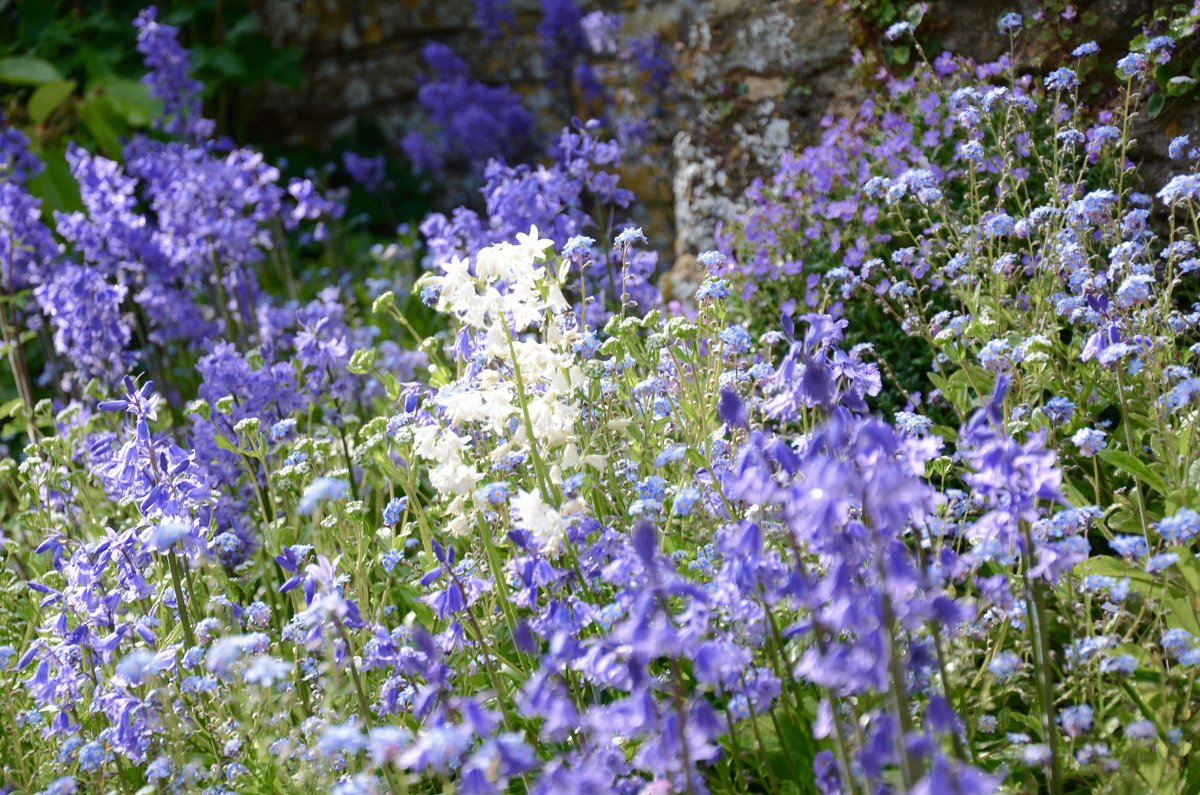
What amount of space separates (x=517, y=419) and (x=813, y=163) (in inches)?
74.6

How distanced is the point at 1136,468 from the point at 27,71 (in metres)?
5.49

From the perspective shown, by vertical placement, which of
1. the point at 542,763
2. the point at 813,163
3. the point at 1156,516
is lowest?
the point at 542,763

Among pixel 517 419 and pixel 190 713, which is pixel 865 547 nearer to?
pixel 517 419

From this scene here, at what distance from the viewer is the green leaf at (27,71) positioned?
5.78 meters

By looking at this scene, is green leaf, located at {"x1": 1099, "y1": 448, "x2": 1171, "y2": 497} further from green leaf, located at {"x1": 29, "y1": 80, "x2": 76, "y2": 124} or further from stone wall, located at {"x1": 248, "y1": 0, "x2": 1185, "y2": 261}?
green leaf, located at {"x1": 29, "y1": 80, "x2": 76, "y2": 124}

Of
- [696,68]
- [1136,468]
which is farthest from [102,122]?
[1136,468]

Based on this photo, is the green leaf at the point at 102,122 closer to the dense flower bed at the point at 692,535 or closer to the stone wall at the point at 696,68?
the stone wall at the point at 696,68

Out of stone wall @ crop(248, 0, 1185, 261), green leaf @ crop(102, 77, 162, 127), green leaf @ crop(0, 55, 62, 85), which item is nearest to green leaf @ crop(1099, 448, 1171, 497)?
stone wall @ crop(248, 0, 1185, 261)

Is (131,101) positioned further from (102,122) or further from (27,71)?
(27,71)

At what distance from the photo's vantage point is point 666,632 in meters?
1.40

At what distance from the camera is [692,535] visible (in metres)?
2.41

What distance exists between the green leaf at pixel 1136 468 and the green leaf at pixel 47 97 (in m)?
5.22

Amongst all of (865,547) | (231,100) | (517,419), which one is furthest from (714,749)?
(231,100)

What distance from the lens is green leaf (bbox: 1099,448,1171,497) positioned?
7.14 feet
